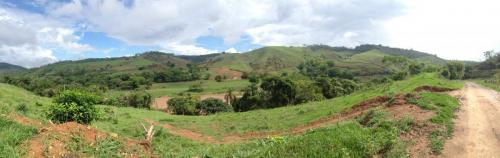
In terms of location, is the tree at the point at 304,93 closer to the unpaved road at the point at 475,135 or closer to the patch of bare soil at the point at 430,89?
the patch of bare soil at the point at 430,89

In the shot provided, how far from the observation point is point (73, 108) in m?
25.2

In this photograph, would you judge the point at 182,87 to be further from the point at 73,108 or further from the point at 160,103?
the point at 73,108

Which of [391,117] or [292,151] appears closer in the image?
[292,151]

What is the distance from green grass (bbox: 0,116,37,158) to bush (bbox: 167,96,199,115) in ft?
252

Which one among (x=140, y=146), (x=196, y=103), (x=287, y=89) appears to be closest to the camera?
(x=140, y=146)

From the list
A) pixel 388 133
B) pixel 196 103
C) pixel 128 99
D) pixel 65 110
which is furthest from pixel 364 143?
pixel 128 99

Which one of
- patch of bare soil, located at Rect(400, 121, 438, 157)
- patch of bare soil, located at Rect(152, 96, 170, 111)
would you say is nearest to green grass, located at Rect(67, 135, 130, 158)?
patch of bare soil, located at Rect(400, 121, 438, 157)

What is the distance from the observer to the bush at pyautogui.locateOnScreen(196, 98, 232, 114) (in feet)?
313

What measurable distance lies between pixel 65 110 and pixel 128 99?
8089cm

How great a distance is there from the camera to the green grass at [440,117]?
1702 centimetres

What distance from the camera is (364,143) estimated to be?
599 inches

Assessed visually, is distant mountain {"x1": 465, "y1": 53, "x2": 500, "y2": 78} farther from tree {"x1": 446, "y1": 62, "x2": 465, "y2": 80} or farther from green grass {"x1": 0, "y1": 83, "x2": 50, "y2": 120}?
green grass {"x1": 0, "y1": 83, "x2": 50, "y2": 120}

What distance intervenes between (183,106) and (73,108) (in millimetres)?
69792

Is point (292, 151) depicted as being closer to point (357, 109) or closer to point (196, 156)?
point (196, 156)
